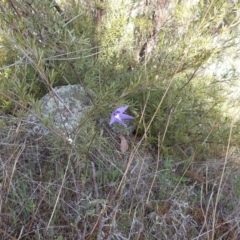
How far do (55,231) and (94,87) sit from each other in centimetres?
71

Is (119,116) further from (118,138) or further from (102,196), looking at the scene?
(118,138)

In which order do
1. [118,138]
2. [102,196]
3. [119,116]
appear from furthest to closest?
[118,138] → [102,196] → [119,116]

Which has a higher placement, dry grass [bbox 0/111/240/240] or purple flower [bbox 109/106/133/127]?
purple flower [bbox 109/106/133/127]

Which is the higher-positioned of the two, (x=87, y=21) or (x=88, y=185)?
(x=87, y=21)

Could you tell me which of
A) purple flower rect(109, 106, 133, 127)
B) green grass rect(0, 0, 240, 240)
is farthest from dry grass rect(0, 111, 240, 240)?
purple flower rect(109, 106, 133, 127)

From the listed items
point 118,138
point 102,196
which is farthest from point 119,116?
point 118,138

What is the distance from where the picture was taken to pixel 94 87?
1882 millimetres

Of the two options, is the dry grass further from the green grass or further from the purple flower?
the purple flower

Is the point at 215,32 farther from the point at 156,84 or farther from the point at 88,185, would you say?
the point at 88,185

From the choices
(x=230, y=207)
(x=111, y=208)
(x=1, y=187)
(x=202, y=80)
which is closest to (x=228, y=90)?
(x=202, y=80)

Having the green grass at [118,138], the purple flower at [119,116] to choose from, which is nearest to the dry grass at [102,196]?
the green grass at [118,138]

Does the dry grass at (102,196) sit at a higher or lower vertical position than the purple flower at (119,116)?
lower

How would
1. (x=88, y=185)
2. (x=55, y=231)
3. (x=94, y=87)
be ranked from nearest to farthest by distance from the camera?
(x=55, y=231) → (x=88, y=185) → (x=94, y=87)

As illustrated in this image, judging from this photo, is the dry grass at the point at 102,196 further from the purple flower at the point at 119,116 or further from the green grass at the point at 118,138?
the purple flower at the point at 119,116
